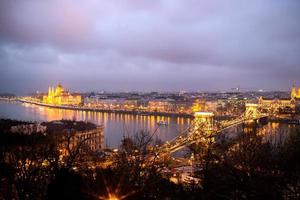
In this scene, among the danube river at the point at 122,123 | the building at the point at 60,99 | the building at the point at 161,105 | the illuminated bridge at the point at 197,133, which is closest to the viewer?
the illuminated bridge at the point at 197,133

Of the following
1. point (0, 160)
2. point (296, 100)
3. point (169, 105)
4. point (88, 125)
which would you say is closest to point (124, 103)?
point (169, 105)

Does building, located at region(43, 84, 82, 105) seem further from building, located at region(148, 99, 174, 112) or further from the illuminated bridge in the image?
the illuminated bridge

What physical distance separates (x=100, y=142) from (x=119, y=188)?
10227 mm

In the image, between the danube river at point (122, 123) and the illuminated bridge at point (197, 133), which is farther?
the danube river at point (122, 123)

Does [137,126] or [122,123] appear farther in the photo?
[122,123]

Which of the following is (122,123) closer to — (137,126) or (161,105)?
(137,126)

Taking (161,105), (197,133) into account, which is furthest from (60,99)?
(197,133)

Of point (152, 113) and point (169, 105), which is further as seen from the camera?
point (169, 105)

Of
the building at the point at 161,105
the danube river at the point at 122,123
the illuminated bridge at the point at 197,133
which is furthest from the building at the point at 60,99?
the illuminated bridge at the point at 197,133

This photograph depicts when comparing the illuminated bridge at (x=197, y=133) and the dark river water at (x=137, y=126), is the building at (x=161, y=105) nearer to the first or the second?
the dark river water at (x=137, y=126)

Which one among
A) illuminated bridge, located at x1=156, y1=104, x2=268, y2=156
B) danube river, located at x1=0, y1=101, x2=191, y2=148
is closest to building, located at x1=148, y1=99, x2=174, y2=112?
danube river, located at x1=0, y1=101, x2=191, y2=148

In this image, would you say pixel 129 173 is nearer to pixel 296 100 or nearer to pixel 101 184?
pixel 101 184

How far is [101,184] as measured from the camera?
296cm

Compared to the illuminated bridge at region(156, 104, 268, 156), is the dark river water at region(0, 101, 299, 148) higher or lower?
lower
